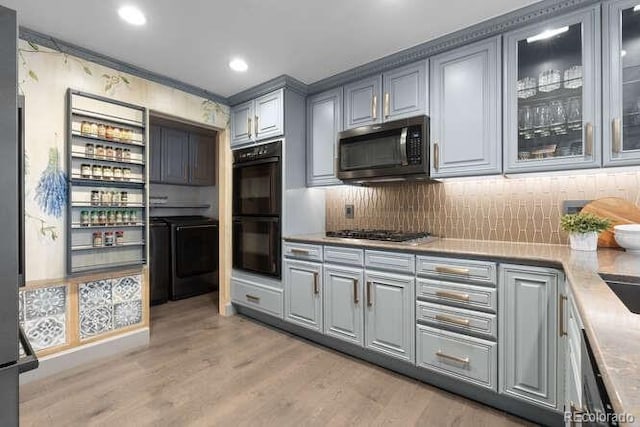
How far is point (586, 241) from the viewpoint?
5.64 feet

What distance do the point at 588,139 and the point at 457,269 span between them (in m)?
1.01

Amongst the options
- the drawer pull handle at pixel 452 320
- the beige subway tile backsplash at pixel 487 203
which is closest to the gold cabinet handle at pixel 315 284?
the beige subway tile backsplash at pixel 487 203

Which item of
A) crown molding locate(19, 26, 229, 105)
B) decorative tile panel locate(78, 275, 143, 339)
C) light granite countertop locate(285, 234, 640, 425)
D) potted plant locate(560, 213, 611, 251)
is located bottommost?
decorative tile panel locate(78, 275, 143, 339)

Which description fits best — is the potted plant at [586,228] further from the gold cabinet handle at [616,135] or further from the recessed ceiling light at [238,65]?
the recessed ceiling light at [238,65]

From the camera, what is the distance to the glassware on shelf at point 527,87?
1.92m

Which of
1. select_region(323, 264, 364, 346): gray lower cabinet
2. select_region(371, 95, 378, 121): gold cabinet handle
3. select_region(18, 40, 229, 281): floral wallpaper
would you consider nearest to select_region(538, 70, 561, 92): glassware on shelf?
select_region(371, 95, 378, 121): gold cabinet handle

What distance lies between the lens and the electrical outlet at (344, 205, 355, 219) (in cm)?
309

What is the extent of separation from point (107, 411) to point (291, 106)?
2.59m

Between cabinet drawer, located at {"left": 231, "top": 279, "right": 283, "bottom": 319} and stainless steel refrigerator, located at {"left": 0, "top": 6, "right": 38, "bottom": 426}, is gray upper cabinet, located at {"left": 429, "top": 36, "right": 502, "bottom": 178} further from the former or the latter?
stainless steel refrigerator, located at {"left": 0, "top": 6, "right": 38, "bottom": 426}

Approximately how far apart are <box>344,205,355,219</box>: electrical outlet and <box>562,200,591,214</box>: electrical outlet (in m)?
1.66

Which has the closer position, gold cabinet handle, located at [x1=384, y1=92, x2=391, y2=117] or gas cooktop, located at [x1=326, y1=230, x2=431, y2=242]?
gas cooktop, located at [x1=326, y1=230, x2=431, y2=242]

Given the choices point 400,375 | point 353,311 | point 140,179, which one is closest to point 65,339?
point 140,179

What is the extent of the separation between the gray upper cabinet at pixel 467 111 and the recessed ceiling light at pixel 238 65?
1.48 metres

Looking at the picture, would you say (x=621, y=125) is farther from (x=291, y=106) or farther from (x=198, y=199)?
(x=198, y=199)
